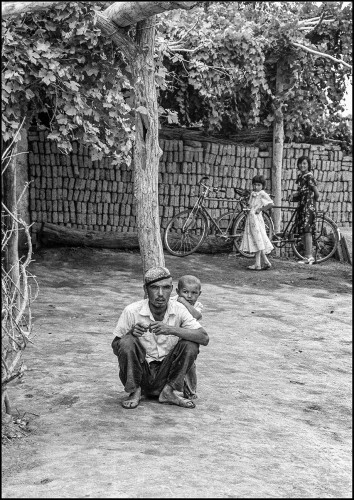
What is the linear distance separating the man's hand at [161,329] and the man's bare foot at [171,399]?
434 millimetres

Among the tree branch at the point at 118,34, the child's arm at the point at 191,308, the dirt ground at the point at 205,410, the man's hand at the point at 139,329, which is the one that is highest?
the tree branch at the point at 118,34

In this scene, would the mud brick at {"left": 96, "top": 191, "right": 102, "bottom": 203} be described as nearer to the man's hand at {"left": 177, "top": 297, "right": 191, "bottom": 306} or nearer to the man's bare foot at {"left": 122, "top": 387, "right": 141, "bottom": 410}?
the man's hand at {"left": 177, "top": 297, "right": 191, "bottom": 306}

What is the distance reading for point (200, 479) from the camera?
13.1 ft

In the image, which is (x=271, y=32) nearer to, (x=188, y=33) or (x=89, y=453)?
(x=188, y=33)

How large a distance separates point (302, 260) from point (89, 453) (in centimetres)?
810

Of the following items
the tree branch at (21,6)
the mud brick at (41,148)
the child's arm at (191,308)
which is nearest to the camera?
the tree branch at (21,6)

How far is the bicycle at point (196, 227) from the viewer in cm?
1172

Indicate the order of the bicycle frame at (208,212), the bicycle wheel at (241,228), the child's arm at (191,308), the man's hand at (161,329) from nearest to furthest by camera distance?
the man's hand at (161,329) < the child's arm at (191,308) < the bicycle frame at (208,212) < the bicycle wheel at (241,228)

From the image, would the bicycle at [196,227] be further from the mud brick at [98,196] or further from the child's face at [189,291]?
the child's face at [189,291]

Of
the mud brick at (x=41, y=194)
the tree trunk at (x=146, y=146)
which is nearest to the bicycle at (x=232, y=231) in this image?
the mud brick at (x=41, y=194)

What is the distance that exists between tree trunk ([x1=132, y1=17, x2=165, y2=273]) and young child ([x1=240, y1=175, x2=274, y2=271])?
5.24 metres

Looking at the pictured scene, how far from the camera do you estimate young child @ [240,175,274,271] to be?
1130cm

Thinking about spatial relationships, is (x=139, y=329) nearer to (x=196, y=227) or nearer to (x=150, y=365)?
(x=150, y=365)

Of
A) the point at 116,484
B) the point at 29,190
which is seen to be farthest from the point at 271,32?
the point at 116,484
